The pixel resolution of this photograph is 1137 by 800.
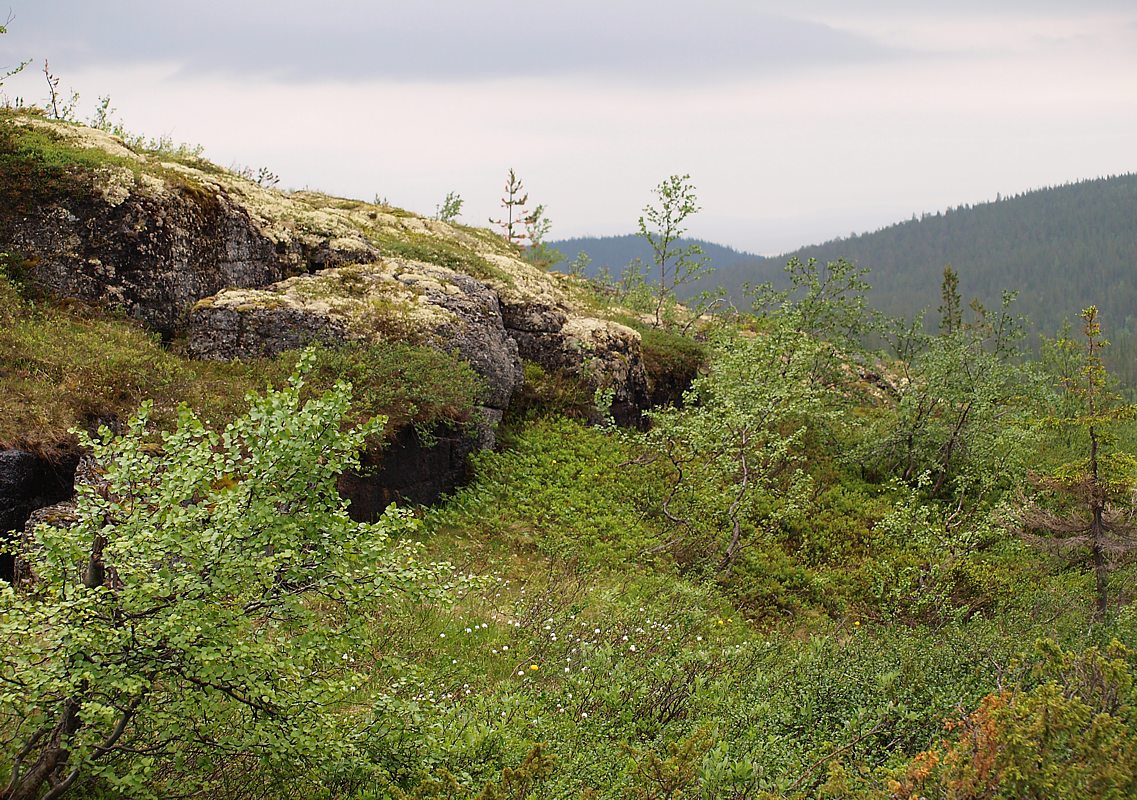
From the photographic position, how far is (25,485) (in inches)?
371

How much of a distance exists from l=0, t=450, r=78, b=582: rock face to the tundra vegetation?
0.26 m

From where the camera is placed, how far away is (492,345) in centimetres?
1578

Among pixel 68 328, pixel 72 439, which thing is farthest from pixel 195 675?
pixel 68 328

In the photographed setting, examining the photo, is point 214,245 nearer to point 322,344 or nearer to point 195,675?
point 322,344

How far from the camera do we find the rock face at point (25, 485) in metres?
9.27

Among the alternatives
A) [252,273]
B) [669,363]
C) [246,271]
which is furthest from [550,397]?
[246,271]

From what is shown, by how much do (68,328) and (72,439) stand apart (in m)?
3.36

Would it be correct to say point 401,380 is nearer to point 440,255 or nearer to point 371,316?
point 371,316

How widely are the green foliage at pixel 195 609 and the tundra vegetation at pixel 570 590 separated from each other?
3 cm

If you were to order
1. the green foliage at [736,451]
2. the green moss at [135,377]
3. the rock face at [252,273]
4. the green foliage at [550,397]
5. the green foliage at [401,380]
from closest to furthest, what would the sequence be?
the green moss at [135,377]
the green foliage at [401,380]
the rock face at [252,273]
the green foliage at [736,451]
the green foliage at [550,397]

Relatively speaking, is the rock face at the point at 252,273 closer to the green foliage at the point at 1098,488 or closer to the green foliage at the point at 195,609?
the green foliage at the point at 195,609

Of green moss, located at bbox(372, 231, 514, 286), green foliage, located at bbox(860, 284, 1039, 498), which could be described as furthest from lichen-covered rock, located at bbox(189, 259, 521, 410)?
green foliage, located at bbox(860, 284, 1039, 498)

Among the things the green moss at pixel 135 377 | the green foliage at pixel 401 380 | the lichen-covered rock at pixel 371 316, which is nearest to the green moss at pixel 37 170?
the green moss at pixel 135 377

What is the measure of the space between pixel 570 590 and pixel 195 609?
288 inches
